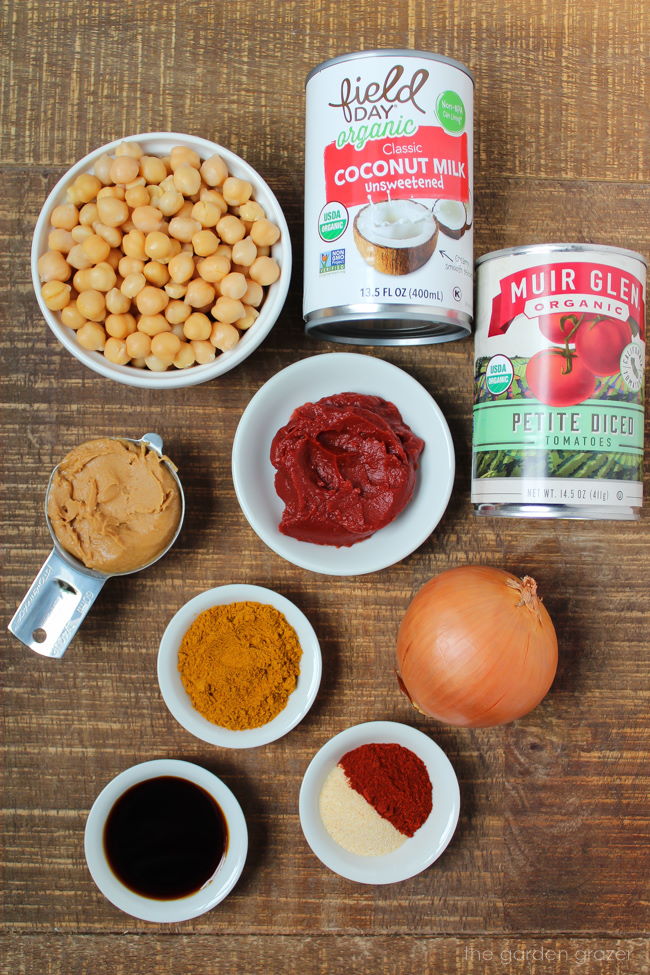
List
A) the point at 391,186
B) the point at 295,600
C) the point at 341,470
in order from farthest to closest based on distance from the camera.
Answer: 1. the point at 295,600
2. the point at 341,470
3. the point at 391,186

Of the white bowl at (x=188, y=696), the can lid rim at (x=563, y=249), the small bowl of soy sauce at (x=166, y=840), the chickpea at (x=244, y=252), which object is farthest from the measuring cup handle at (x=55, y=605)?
the can lid rim at (x=563, y=249)

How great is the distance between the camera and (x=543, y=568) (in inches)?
52.5

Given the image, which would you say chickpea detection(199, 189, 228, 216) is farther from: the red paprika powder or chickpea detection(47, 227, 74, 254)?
the red paprika powder

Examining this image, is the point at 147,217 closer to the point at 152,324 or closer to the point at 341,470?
the point at 152,324

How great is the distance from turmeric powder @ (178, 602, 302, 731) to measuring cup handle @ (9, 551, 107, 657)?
0.19 m

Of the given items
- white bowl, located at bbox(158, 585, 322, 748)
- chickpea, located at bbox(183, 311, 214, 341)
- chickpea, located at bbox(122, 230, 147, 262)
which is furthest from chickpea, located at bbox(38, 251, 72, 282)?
white bowl, located at bbox(158, 585, 322, 748)

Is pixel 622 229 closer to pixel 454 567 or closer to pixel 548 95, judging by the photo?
pixel 548 95

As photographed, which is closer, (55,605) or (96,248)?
(96,248)

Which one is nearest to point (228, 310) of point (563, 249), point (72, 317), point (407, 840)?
point (72, 317)

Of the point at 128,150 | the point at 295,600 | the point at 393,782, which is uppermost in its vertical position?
the point at 128,150

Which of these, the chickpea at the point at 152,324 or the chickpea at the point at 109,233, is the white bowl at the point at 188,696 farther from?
the chickpea at the point at 109,233

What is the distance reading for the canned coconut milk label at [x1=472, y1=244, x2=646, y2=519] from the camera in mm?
1102

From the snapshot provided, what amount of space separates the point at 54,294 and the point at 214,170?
13.1 inches

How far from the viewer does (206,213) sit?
44.4 inches
